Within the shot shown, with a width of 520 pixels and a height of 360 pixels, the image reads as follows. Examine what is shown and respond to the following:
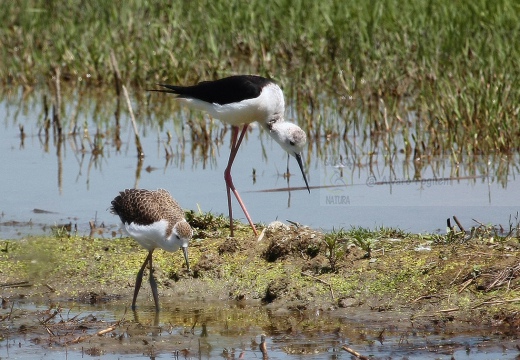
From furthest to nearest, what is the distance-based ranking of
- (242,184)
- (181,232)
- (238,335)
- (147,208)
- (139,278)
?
(242,184) < (139,278) < (147,208) < (181,232) < (238,335)

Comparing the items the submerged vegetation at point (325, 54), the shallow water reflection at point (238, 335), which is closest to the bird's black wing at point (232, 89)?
the submerged vegetation at point (325, 54)

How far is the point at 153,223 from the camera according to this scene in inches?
241

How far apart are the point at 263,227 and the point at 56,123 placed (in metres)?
3.93

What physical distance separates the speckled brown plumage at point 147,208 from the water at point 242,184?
1.34 metres

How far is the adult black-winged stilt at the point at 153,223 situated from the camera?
6.08 metres

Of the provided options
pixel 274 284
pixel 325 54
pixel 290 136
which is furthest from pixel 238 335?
pixel 325 54

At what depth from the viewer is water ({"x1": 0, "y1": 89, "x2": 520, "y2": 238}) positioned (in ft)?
26.1

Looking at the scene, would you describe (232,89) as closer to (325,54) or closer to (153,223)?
(153,223)

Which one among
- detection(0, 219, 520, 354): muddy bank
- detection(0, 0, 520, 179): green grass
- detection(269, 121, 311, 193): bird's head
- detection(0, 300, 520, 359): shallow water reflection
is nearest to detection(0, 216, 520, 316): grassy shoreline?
detection(0, 219, 520, 354): muddy bank

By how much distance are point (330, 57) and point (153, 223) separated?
22.4 ft

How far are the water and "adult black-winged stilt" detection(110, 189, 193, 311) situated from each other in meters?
1.43

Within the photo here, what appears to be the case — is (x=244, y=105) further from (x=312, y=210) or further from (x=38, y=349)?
(x=38, y=349)

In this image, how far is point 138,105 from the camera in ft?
39.1

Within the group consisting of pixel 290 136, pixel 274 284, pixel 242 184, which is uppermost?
pixel 290 136
